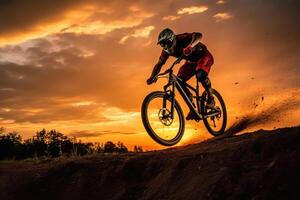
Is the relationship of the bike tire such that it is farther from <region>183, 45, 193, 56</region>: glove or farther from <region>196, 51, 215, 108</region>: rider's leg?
<region>183, 45, 193, 56</region>: glove

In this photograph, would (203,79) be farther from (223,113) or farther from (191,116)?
(223,113)

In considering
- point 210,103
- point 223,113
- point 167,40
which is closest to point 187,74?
point 210,103

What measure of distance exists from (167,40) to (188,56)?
135 centimetres

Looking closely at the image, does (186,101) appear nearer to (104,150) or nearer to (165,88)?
(165,88)

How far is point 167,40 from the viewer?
1121 cm

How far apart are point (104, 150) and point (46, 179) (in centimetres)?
247

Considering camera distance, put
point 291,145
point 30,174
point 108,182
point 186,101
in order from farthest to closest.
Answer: point 30,174, point 186,101, point 108,182, point 291,145

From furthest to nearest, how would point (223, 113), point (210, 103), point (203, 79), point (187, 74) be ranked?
1. point (223, 113)
2. point (210, 103)
3. point (203, 79)
4. point (187, 74)

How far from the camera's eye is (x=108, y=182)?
11.1 metres

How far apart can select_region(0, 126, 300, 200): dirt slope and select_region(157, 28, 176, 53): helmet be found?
245 centimetres

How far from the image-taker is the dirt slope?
281 inches

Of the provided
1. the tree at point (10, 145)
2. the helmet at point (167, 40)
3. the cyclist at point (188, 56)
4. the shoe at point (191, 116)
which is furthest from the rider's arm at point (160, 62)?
the tree at point (10, 145)

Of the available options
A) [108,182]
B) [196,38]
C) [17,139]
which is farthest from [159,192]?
[17,139]

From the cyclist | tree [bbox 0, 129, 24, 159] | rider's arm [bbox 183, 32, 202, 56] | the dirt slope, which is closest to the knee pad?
the cyclist
